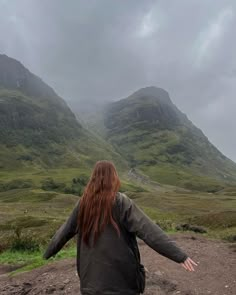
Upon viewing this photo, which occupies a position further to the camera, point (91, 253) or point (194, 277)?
point (194, 277)

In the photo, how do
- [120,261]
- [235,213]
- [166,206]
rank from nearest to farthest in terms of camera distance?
[120,261] → [235,213] → [166,206]

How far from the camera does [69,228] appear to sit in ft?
24.1

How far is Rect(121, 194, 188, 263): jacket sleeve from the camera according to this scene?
6801 mm

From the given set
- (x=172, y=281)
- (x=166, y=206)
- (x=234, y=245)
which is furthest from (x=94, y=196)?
(x=166, y=206)

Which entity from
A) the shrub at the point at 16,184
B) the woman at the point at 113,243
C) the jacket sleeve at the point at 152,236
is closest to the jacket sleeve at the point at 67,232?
the woman at the point at 113,243

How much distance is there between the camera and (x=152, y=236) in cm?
682

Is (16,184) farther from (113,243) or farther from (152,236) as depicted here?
(152,236)

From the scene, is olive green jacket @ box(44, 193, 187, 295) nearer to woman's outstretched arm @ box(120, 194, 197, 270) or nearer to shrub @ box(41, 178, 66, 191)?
woman's outstretched arm @ box(120, 194, 197, 270)

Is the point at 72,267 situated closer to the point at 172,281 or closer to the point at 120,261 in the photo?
the point at 172,281

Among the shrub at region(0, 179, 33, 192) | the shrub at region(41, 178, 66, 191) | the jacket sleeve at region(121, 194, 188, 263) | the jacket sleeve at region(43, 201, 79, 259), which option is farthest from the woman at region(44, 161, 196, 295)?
the shrub at region(0, 179, 33, 192)

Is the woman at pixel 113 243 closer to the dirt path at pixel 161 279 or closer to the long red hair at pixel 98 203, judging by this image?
the long red hair at pixel 98 203

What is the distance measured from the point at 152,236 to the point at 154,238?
0.04m

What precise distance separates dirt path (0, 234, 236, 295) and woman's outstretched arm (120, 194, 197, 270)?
6627mm

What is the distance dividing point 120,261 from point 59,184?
6554 inches
